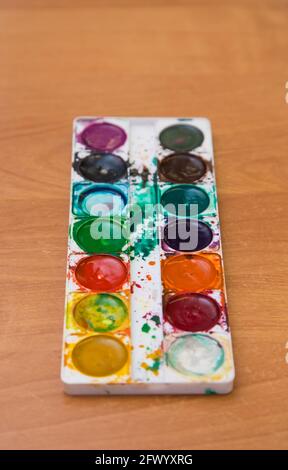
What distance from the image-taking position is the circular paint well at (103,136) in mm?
1196

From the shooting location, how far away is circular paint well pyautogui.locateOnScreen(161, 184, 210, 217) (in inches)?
43.8

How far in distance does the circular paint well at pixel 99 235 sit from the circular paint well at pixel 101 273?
0.02 m

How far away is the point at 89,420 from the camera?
0.93 metres

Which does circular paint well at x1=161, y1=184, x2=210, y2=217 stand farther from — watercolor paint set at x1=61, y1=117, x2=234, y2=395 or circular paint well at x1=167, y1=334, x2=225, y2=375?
circular paint well at x1=167, y1=334, x2=225, y2=375

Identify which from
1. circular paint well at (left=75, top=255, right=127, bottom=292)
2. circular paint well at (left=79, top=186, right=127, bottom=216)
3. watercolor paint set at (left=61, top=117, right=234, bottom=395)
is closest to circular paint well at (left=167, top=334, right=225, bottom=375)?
watercolor paint set at (left=61, top=117, right=234, bottom=395)

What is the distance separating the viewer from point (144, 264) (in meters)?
1.05

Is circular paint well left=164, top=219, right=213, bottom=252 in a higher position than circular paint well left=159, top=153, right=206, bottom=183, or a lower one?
lower

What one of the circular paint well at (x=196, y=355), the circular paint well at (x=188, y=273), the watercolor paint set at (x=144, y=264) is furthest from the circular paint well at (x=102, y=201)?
the circular paint well at (x=196, y=355)

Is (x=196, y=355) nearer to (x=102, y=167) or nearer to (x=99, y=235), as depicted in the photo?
(x=99, y=235)

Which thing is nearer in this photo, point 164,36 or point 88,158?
point 88,158

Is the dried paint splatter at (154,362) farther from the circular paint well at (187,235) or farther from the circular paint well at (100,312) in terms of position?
the circular paint well at (187,235)

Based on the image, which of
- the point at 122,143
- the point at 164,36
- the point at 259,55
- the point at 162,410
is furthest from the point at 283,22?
the point at 162,410
